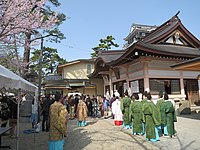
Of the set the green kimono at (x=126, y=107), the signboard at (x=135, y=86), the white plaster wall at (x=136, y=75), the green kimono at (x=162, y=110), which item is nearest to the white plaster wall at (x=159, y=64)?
the white plaster wall at (x=136, y=75)

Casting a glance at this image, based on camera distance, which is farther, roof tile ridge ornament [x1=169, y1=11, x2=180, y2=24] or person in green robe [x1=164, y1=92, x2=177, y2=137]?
roof tile ridge ornament [x1=169, y1=11, x2=180, y2=24]

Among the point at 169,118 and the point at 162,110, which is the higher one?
the point at 162,110

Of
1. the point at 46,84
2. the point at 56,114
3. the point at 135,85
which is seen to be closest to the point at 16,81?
the point at 56,114

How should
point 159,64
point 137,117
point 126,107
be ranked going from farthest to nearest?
point 159,64 < point 126,107 < point 137,117

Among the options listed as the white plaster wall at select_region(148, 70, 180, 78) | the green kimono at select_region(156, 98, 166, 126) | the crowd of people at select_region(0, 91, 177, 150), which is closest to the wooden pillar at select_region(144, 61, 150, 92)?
the white plaster wall at select_region(148, 70, 180, 78)

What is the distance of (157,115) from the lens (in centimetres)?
628

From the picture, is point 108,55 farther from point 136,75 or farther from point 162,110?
point 162,110

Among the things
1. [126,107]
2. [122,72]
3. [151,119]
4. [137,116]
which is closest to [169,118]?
[151,119]

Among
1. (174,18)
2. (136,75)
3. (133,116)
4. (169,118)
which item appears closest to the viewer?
(169,118)

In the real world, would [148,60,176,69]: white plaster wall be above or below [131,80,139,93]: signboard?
above

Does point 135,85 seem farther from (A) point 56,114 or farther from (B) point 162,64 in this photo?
(A) point 56,114

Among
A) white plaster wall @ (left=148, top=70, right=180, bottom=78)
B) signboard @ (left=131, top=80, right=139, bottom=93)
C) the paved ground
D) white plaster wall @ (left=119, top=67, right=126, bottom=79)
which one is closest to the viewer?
the paved ground

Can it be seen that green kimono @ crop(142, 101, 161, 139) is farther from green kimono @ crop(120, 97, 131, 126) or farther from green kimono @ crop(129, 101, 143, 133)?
green kimono @ crop(120, 97, 131, 126)

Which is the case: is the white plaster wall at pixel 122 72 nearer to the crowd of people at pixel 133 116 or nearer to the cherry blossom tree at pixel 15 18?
the crowd of people at pixel 133 116
